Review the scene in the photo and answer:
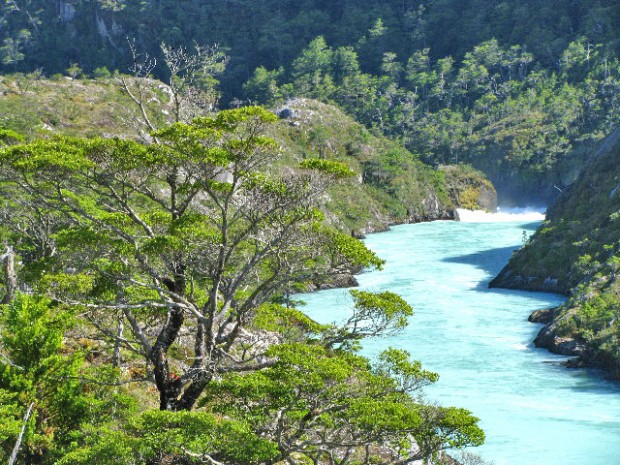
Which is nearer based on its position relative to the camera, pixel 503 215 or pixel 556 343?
pixel 556 343

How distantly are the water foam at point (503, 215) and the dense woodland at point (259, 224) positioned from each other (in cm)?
265

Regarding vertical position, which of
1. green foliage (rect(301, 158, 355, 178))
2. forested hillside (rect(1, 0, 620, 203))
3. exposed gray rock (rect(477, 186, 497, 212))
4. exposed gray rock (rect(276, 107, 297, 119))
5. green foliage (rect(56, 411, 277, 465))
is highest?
forested hillside (rect(1, 0, 620, 203))

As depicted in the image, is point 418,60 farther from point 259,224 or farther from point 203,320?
point 203,320

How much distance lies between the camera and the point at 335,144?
94500mm

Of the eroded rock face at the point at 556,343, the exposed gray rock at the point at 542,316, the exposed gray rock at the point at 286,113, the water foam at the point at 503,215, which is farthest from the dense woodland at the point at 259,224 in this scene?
the exposed gray rock at the point at 542,316

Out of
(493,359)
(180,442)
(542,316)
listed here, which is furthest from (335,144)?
(180,442)

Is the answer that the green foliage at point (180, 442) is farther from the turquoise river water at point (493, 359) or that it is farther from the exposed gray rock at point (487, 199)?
the exposed gray rock at point (487, 199)

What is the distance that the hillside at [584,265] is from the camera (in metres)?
37.1

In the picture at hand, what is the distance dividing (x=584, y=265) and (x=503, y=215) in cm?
5149

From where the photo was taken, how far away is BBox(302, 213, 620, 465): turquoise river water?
93.2ft

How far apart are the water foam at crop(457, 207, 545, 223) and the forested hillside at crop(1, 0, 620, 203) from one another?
8.41 ft

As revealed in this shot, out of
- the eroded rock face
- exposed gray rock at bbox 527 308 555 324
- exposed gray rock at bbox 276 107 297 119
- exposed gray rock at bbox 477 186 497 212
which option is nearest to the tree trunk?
the eroded rock face

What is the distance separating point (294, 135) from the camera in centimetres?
9150

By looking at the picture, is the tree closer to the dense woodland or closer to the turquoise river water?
the dense woodland
